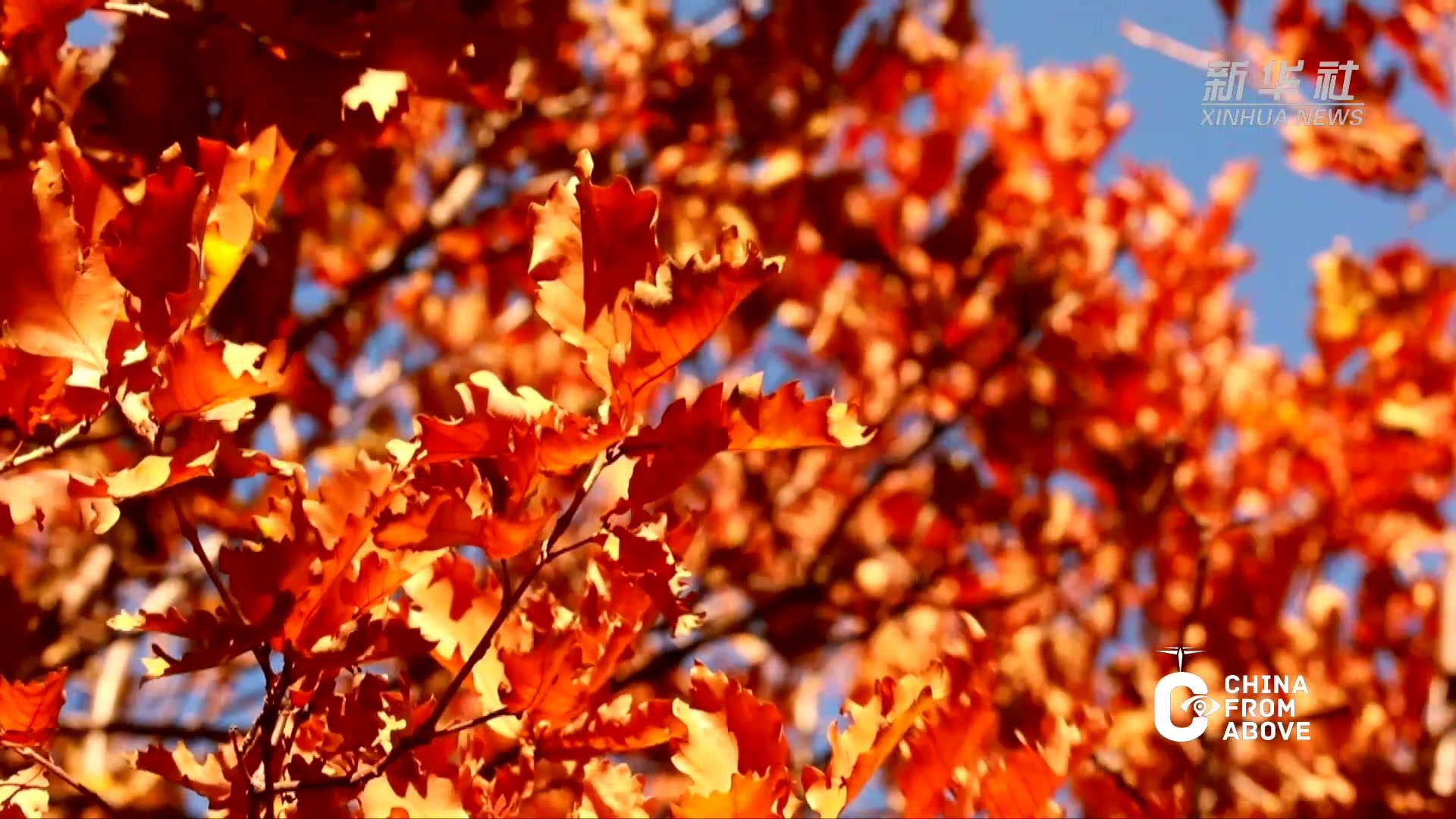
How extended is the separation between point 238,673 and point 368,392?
885 mm

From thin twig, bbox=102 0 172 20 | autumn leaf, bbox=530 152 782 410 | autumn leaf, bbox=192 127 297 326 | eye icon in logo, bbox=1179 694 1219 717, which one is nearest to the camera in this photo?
autumn leaf, bbox=530 152 782 410

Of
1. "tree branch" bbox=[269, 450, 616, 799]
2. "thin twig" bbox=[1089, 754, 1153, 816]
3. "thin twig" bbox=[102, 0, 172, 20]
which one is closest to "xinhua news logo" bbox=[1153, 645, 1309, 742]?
"thin twig" bbox=[1089, 754, 1153, 816]

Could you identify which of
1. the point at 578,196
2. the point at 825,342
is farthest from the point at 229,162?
the point at 825,342

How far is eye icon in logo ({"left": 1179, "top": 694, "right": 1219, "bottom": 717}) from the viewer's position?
5.57 ft

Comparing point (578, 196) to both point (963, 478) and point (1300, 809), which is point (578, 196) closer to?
point (1300, 809)

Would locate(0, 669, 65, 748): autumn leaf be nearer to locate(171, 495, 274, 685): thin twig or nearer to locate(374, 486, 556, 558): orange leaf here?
locate(171, 495, 274, 685): thin twig

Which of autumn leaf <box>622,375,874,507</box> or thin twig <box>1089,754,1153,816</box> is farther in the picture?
thin twig <box>1089,754,1153,816</box>

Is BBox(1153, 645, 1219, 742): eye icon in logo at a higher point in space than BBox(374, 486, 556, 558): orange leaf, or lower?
lower

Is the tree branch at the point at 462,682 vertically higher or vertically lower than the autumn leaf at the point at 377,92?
lower

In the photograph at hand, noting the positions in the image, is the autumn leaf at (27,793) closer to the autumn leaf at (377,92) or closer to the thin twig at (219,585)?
the thin twig at (219,585)

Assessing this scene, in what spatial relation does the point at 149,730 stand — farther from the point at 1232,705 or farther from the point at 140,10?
the point at 1232,705

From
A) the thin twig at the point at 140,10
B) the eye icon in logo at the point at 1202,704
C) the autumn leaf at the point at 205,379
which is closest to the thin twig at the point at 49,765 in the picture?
the autumn leaf at the point at 205,379

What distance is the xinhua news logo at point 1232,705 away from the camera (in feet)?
5.66

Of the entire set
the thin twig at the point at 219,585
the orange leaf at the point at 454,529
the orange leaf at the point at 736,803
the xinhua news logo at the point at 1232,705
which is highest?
the orange leaf at the point at 454,529
